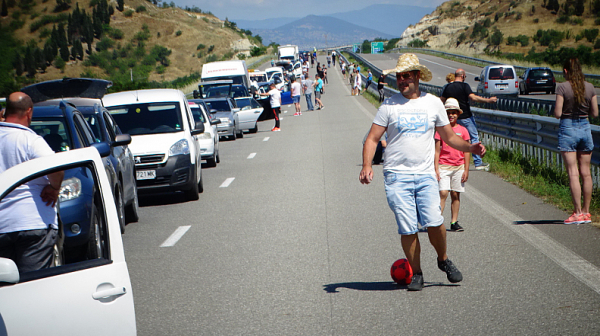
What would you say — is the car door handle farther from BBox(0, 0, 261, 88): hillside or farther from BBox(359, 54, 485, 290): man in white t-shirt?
BBox(0, 0, 261, 88): hillside

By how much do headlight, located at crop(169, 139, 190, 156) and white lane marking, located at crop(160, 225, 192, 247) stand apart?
8.51 ft

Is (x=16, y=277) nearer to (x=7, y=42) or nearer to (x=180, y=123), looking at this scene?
(x=180, y=123)

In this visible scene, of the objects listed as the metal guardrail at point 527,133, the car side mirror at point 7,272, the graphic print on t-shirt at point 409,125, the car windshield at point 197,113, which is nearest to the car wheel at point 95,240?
the car side mirror at point 7,272

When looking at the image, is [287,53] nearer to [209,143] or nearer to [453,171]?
[209,143]

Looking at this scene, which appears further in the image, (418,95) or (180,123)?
(180,123)

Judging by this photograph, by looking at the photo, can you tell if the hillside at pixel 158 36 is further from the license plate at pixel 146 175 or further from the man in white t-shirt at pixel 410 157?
the man in white t-shirt at pixel 410 157

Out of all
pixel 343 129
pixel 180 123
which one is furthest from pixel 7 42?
pixel 180 123

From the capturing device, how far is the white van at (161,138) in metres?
11.8

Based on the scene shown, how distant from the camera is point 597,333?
15.2 ft

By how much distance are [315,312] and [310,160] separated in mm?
11752

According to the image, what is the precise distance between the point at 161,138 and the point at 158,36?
155011 mm

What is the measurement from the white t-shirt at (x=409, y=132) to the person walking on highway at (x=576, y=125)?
2.98 meters

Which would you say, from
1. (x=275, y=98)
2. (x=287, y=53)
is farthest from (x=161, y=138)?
(x=287, y=53)

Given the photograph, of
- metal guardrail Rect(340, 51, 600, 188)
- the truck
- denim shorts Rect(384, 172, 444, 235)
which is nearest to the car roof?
metal guardrail Rect(340, 51, 600, 188)
